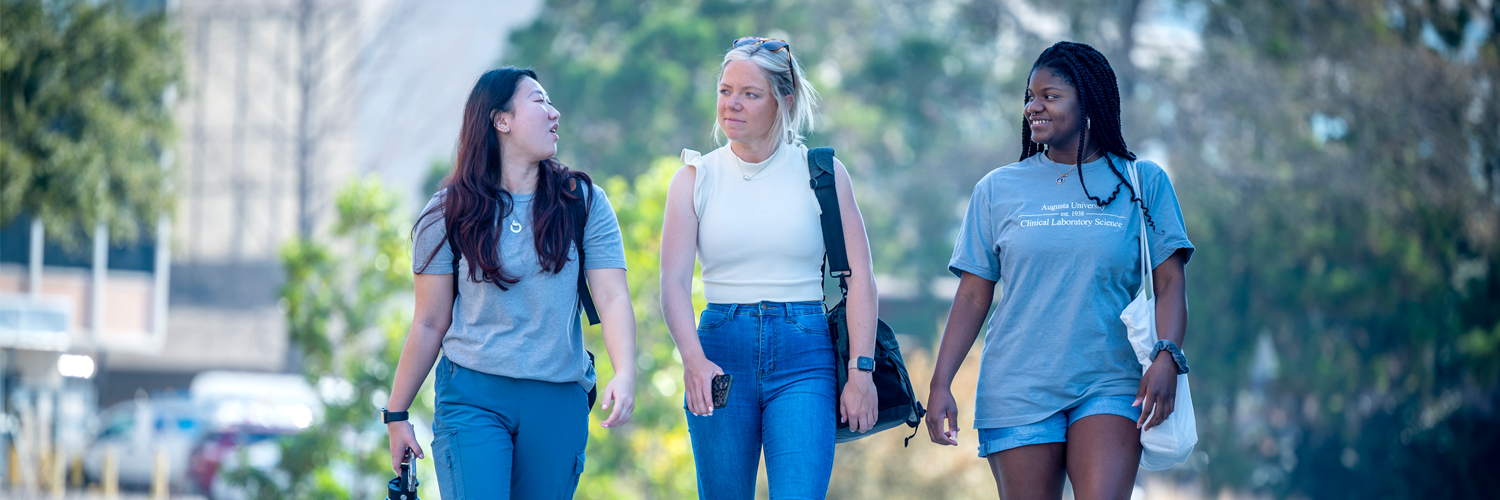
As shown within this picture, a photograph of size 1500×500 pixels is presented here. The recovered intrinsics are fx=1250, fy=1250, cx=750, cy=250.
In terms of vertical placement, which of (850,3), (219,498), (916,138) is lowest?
(219,498)

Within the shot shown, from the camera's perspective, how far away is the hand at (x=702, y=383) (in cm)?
334

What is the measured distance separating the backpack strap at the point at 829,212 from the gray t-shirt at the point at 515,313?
27.3 inches

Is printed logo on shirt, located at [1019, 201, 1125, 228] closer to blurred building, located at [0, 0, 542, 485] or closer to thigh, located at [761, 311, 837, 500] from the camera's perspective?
thigh, located at [761, 311, 837, 500]

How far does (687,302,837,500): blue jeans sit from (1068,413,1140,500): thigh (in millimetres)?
648

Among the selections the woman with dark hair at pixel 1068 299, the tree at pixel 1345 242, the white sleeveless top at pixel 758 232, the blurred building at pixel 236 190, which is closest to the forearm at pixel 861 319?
the white sleeveless top at pixel 758 232

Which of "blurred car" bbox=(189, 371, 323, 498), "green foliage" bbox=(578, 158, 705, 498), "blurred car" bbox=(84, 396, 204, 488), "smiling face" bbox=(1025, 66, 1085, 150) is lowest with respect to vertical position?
"blurred car" bbox=(84, 396, 204, 488)

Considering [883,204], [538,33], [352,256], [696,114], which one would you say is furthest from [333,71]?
[352,256]

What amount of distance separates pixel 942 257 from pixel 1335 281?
272 inches

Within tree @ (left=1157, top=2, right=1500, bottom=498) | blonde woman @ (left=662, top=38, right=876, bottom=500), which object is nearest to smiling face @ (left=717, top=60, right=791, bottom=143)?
blonde woman @ (left=662, top=38, right=876, bottom=500)

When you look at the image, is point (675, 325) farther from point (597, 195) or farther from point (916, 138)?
point (916, 138)

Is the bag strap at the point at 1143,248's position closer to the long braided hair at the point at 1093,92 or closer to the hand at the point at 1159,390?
the long braided hair at the point at 1093,92

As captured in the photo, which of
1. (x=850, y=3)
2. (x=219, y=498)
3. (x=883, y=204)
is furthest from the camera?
(x=850, y=3)

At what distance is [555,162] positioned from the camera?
3.54 meters

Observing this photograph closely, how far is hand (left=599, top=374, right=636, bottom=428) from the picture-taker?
10.3 feet
